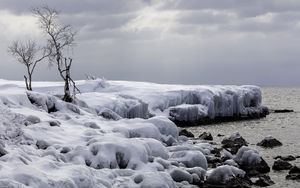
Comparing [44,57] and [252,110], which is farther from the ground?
[44,57]

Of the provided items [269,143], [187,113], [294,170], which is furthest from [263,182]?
[187,113]

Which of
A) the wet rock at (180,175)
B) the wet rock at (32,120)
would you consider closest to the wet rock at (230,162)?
the wet rock at (180,175)

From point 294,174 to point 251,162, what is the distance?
3249 mm

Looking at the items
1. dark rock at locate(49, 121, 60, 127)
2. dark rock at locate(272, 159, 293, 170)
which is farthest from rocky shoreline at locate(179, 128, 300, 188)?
dark rock at locate(49, 121, 60, 127)

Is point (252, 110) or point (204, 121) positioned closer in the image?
point (204, 121)

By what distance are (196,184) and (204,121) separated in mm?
43666

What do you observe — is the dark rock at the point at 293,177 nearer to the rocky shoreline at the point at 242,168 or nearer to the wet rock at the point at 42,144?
the rocky shoreline at the point at 242,168

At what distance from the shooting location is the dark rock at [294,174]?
29.4 metres

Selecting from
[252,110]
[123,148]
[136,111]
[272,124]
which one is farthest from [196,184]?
[252,110]

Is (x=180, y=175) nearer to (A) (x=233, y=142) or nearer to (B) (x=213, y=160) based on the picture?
(B) (x=213, y=160)

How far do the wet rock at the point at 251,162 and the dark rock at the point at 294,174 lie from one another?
1.68m

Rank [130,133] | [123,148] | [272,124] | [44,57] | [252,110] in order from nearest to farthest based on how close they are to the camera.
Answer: [123,148] → [130,133] → [44,57] → [272,124] → [252,110]

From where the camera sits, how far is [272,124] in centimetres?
6662

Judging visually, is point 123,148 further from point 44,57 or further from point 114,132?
point 44,57
